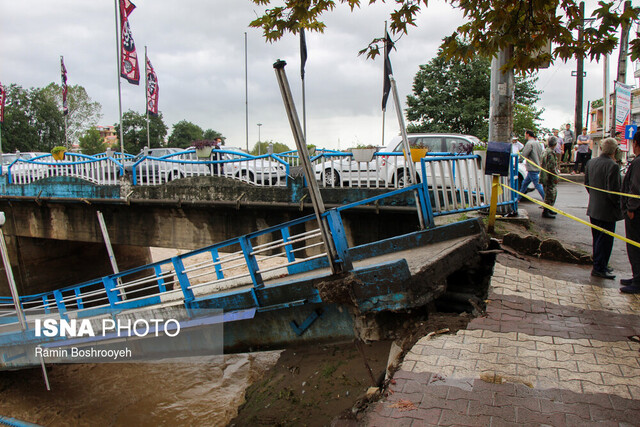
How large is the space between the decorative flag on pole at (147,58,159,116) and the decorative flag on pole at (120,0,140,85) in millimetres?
5759

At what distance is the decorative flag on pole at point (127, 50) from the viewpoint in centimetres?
1608

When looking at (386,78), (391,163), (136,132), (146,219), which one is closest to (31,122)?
(136,132)

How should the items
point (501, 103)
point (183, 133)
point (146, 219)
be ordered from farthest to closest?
point (183, 133), point (146, 219), point (501, 103)

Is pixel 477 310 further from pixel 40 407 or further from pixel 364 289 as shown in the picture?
pixel 40 407

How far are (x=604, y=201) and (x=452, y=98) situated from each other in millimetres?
24334

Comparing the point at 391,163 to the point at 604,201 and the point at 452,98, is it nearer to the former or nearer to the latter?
the point at 604,201

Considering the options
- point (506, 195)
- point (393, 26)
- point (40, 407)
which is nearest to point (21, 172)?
point (40, 407)

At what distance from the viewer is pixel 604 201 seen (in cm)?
546

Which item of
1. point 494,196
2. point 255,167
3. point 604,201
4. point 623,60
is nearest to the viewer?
point 604,201

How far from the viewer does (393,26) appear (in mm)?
5375

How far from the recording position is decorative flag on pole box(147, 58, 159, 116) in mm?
22578

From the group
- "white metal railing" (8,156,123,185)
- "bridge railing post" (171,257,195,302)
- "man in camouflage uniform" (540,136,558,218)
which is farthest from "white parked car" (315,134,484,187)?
"white metal railing" (8,156,123,185)

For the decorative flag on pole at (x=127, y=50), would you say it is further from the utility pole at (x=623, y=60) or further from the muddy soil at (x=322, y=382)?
the utility pole at (x=623, y=60)

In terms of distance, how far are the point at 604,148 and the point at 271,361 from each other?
24.4ft
